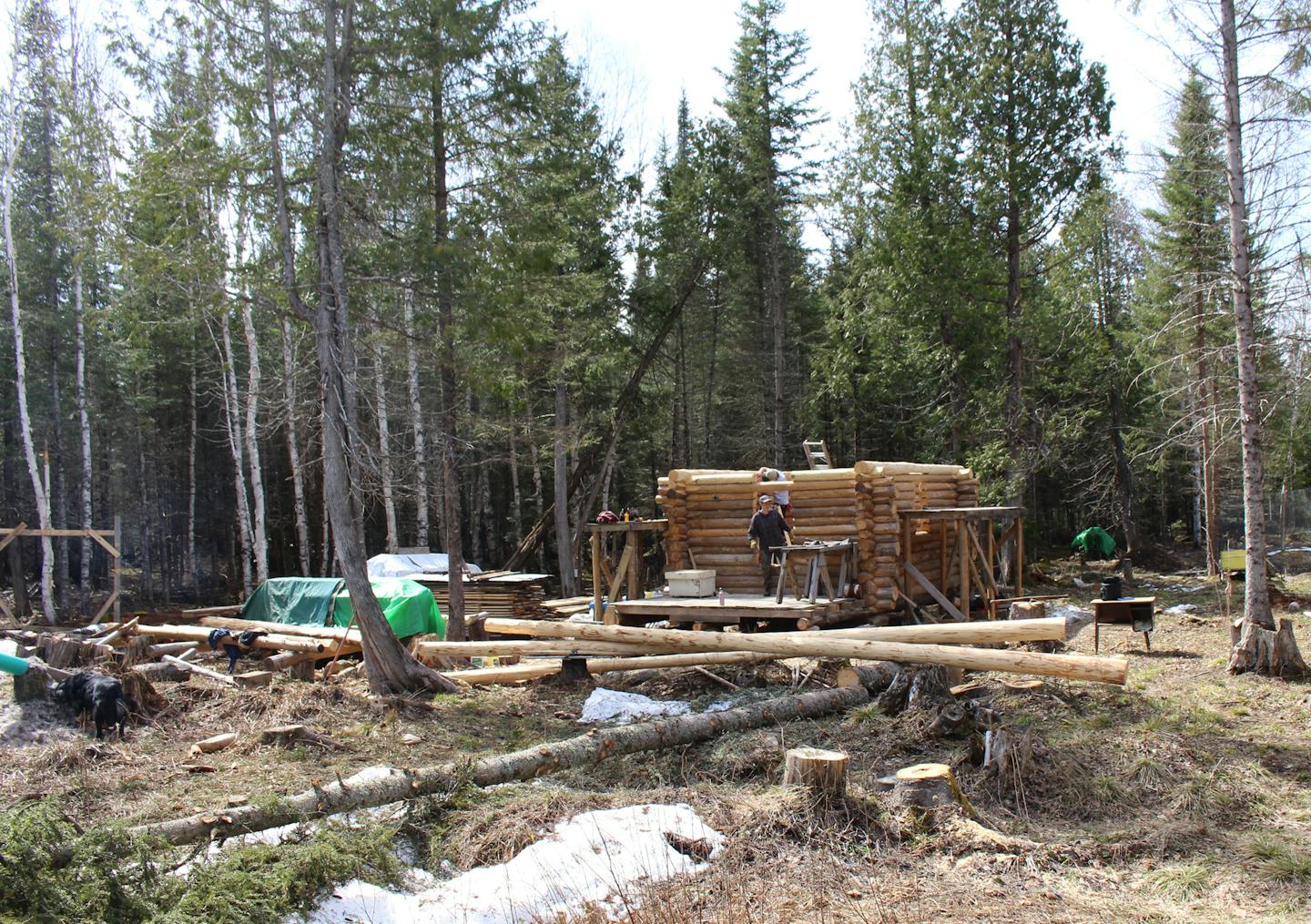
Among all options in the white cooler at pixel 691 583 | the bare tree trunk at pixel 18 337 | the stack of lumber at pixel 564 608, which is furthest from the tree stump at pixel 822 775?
the bare tree trunk at pixel 18 337

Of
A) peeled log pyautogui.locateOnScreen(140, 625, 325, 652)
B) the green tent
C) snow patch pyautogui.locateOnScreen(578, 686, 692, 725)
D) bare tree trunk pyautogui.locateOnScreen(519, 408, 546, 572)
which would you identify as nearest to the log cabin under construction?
the green tent

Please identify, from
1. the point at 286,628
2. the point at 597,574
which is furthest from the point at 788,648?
the point at 286,628

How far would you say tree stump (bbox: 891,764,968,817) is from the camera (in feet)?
21.0

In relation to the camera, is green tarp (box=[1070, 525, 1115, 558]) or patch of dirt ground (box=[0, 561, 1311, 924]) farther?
green tarp (box=[1070, 525, 1115, 558])

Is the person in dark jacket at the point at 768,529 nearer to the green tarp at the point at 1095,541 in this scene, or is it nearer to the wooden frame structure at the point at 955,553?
the wooden frame structure at the point at 955,553

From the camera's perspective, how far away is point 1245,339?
11.2 meters

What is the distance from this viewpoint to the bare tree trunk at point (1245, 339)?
1127cm

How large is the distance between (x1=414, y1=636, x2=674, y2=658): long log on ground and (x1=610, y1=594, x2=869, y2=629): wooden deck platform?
56.5 inches

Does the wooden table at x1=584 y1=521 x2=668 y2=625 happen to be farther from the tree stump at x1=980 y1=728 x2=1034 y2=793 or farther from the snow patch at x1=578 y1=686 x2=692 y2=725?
the tree stump at x1=980 y1=728 x2=1034 y2=793

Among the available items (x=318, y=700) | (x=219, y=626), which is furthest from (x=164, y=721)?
(x=219, y=626)

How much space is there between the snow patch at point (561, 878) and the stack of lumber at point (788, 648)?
14.3ft

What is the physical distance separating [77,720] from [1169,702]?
11103 millimetres

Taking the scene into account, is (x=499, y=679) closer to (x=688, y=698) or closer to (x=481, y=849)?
(x=688, y=698)

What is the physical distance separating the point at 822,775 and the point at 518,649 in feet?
24.1
